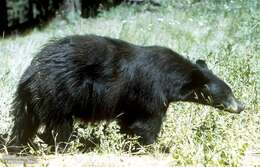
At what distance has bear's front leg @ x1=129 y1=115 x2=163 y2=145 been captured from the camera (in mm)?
6366

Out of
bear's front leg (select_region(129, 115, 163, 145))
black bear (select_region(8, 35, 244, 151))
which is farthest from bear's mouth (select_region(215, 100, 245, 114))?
bear's front leg (select_region(129, 115, 163, 145))

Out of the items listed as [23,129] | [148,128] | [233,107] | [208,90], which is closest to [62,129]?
[23,129]

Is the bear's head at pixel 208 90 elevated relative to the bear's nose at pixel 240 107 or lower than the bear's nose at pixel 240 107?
elevated

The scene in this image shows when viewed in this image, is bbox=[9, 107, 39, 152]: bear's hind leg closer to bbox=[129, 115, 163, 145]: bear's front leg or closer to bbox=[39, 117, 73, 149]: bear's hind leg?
bbox=[39, 117, 73, 149]: bear's hind leg

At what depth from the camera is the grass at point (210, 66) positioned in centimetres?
486

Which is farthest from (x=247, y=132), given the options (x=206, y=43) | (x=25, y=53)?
(x=25, y=53)

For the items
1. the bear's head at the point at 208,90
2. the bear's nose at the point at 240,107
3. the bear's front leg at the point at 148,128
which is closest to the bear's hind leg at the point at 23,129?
the bear's front leg at the point at 148,128

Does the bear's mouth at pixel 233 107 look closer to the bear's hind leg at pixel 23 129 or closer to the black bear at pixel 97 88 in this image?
the black bear at pixel 97 88

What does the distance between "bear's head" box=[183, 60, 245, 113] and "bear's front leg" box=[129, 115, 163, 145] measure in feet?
2.14

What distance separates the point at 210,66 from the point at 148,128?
7.27ft

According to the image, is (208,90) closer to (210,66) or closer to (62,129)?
(210,66)

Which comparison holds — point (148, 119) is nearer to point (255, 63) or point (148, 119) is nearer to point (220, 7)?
point (255, 63)

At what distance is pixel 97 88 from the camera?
641 centimetres

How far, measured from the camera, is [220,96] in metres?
6.97
